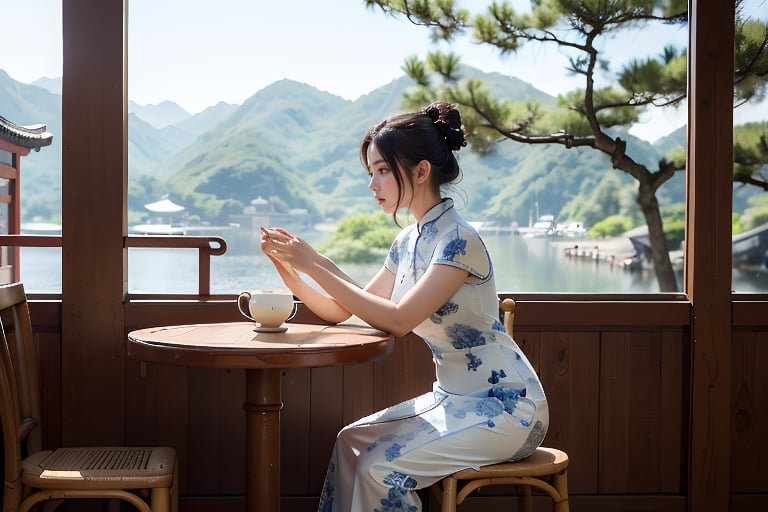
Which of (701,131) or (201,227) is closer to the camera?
(701,131)

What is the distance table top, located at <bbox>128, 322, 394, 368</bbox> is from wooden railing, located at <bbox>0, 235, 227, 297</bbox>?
0.53 m

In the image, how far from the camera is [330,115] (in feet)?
26.9

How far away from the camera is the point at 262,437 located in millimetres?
1912

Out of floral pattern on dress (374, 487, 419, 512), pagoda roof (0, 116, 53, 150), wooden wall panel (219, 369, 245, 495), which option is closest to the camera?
floral pattern on dress (374, 487, 419, 512)

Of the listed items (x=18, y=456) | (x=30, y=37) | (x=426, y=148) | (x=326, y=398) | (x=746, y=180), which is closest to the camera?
(x=18, y=456)

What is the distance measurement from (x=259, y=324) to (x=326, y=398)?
0.56 meters

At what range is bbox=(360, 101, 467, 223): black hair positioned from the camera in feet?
6.58

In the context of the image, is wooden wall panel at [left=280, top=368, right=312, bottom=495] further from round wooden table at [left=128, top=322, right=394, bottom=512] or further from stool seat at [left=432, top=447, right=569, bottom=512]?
stool seat at [left=432, top=447, right=569, bottom=512]

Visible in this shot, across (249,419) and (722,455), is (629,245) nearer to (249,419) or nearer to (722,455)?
(722,455)

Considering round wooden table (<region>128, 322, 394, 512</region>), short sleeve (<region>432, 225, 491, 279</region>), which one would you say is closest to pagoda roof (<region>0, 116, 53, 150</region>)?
round wooden table (<region>128, 322, 394, 512</region>)

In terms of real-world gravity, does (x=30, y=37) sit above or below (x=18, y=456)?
above

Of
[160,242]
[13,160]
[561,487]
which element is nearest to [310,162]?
[13,160]

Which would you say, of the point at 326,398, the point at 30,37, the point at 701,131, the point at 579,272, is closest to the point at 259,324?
the point at 326,398

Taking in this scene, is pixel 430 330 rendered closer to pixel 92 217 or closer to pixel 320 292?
pixel 320 292
